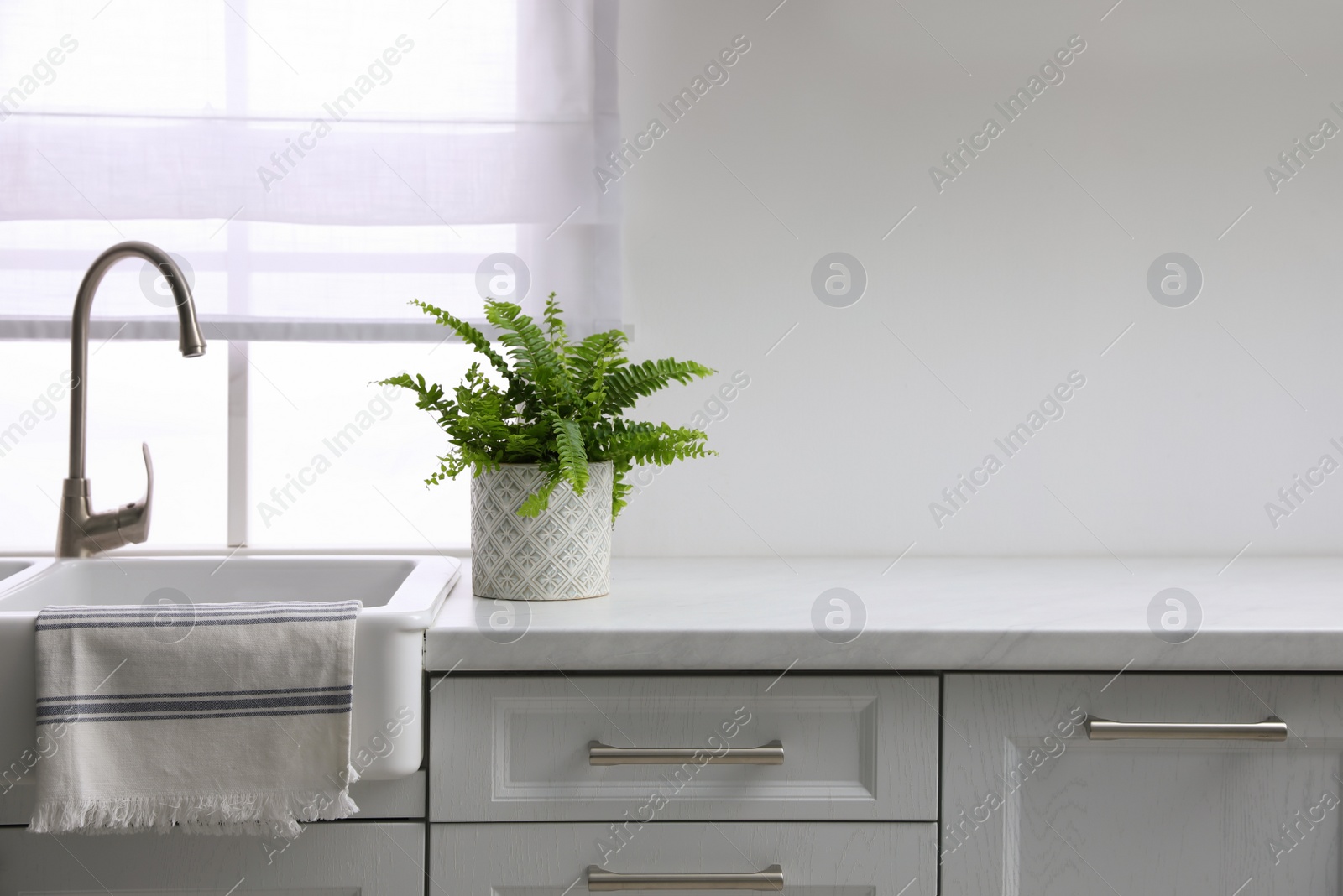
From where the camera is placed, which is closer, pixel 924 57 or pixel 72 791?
pixel 72 791

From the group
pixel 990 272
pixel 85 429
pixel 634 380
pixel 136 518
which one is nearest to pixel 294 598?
pixel 136 518

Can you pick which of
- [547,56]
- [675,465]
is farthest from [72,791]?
[547,56]

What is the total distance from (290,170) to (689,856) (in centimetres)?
108

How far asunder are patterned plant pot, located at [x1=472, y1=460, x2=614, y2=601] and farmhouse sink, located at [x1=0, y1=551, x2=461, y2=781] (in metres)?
0.07

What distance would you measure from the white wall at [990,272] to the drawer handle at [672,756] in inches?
22.2

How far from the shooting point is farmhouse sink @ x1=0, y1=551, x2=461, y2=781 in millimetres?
854

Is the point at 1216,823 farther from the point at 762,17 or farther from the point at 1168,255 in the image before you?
the point at 762,17

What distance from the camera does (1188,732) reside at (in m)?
0.93

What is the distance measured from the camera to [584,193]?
1.41 m

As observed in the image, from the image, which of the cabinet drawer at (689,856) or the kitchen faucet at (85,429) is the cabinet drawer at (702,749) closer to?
the cabinet drawer at (689,856)

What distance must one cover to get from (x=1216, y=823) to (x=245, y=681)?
94 cm

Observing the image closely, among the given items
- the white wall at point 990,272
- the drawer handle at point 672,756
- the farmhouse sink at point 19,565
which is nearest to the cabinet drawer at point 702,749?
the drawer handle at point 672,756

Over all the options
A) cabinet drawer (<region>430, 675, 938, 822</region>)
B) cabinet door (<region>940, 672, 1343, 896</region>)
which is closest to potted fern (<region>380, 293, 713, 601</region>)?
cabinet drawer (<region>430, 675, 938, 822</region>)

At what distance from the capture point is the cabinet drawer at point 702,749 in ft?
3.05
